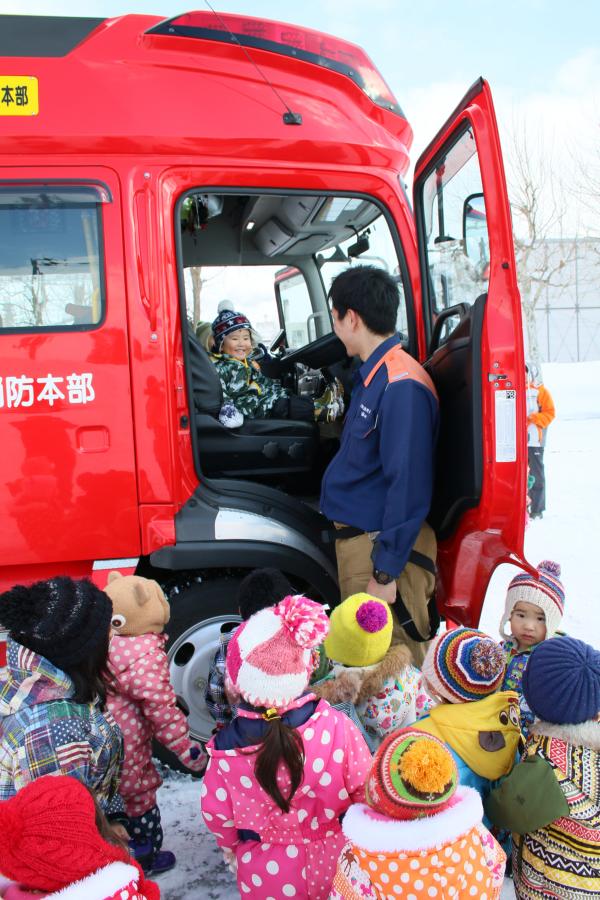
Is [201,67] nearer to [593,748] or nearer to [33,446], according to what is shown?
[33,446]

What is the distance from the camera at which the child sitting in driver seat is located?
11.0 ft

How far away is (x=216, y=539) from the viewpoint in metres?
2.73

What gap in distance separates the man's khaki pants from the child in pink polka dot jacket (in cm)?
99

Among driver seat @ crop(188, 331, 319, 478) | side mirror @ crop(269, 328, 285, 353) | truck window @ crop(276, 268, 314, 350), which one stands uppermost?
truck window @ crop(276, 268, 314, 350)

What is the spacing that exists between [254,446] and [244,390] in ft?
1.03

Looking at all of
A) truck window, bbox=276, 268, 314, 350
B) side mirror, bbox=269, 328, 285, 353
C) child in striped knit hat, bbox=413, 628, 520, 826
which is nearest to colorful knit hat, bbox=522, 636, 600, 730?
child in striped knit hat, bbox=413, 628, 520, 826

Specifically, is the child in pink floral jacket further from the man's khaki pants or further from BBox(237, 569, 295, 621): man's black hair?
the man's khaki pants

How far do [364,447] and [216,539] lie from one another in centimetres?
64

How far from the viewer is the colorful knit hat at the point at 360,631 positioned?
7.13ft

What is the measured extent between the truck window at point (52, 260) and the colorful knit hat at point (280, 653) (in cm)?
136

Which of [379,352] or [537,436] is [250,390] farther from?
[537,436]

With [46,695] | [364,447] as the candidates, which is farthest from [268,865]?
[364,447]

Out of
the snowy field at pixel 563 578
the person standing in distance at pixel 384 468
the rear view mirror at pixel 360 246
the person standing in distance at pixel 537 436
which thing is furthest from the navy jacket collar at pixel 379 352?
the person standing in distance at pixel 537 436

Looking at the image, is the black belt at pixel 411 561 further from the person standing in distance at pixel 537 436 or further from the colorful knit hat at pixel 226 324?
the person standing in distance at pixel 537 436
